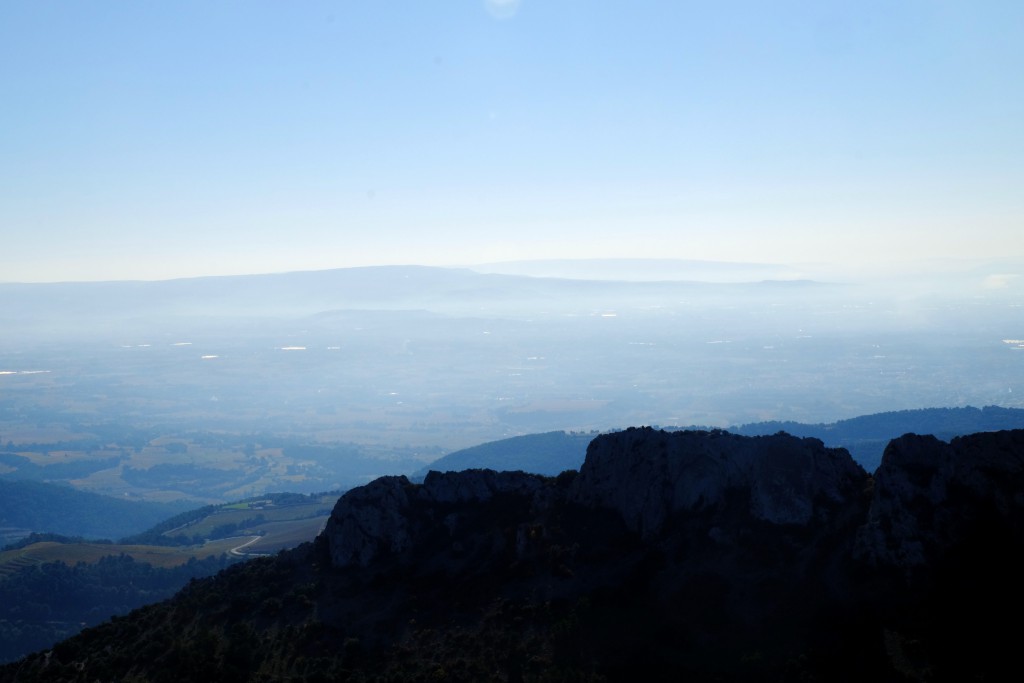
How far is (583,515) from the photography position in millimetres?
50812

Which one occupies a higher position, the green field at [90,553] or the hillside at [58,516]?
the green field at [90,553]

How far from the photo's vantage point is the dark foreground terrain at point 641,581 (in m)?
36.1

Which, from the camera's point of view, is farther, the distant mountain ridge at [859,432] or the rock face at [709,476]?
the distant mountain ridge at [859,432]

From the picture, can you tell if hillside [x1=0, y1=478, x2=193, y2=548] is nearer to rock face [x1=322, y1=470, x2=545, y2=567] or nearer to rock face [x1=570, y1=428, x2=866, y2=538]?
rock face [x1=322, y1=470, x2=545, y2=567]

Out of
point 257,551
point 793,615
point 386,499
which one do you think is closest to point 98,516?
point 257,551

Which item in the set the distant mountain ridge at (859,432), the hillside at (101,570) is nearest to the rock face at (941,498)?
the hillside at (101,570)

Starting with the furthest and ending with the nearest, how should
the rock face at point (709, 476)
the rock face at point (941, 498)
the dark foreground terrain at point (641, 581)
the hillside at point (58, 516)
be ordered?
the hillside at point (58, 516) < the rock face at point (709, 476) < the rock face at point (941, 498) < the dark foreground terrain at point (641, 581)

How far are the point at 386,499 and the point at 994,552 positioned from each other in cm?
3544

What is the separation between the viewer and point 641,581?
4375cm

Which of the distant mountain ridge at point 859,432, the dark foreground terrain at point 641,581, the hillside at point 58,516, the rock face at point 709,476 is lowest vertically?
the hillside at point 58,516

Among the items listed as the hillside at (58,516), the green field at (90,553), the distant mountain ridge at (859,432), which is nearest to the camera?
the green field at (90,553)

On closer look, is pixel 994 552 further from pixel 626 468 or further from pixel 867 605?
pixel 626 468

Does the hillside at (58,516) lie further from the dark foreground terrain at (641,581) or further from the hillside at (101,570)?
the dark foreground terrain at (641,581)

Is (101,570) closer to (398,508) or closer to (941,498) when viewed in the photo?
(398,508)
